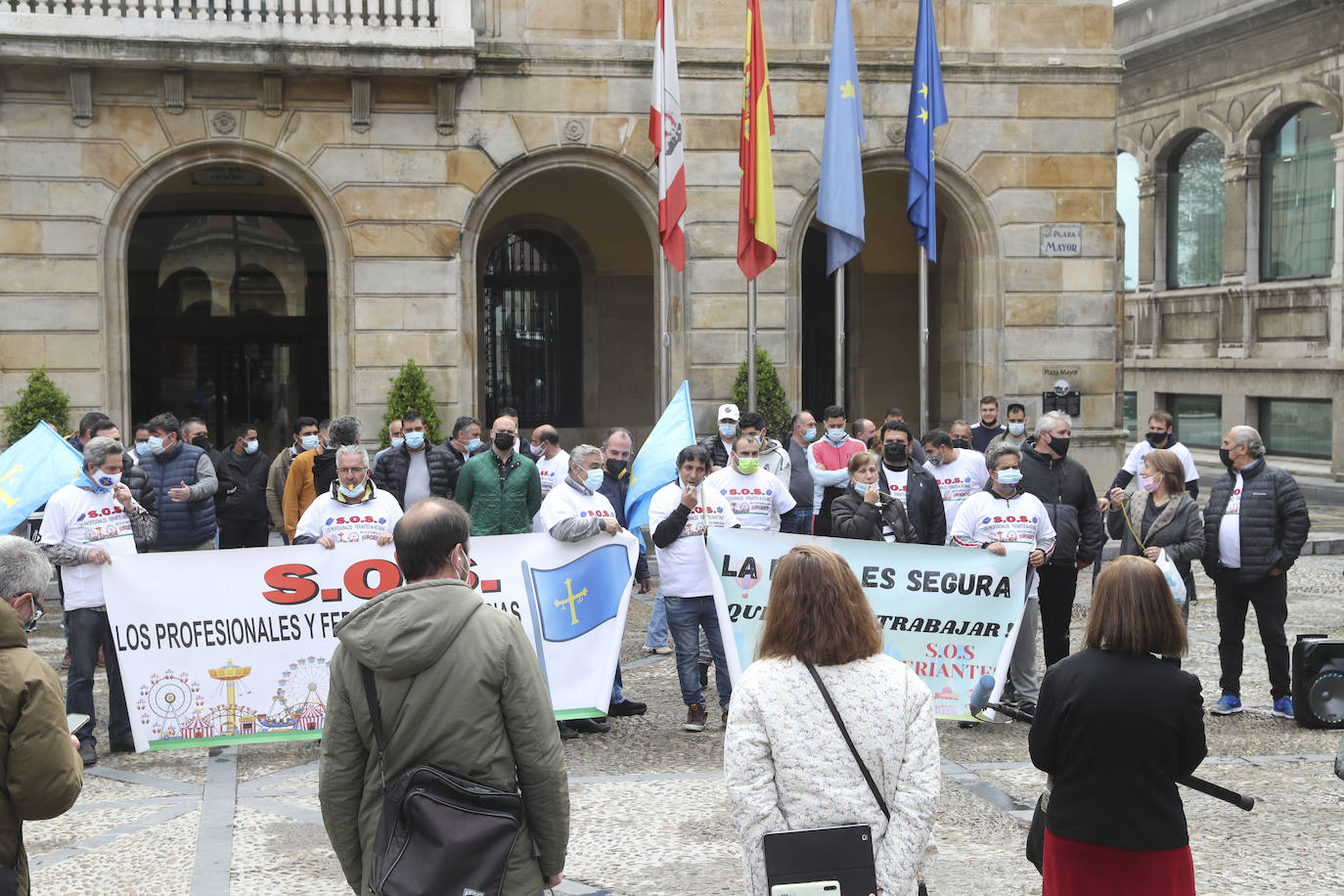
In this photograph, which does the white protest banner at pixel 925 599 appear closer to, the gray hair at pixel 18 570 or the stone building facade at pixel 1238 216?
the gray hair at pixel 18 570

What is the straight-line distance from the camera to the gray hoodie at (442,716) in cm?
383

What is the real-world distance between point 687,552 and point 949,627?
1.70 meters

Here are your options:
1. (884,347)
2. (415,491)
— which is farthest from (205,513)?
(884,347)

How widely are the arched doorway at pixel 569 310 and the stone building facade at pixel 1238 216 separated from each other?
14720mm

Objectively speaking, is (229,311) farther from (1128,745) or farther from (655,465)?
(1128,745)

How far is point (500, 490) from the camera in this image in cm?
1116

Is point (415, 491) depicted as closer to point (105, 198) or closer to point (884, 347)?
point (105, 198)

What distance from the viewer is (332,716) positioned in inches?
155

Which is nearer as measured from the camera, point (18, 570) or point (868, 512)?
point (18, 570)

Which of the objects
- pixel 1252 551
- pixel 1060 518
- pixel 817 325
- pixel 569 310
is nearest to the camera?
pixel 1252 551

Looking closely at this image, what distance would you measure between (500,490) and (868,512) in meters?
3.20


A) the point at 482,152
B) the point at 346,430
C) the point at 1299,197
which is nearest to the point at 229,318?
the point at 482,152

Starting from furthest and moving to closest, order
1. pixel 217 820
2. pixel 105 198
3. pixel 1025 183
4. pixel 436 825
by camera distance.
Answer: pixel 1025 183 < pixel 105 198 < pixel 217 820 < pixel 436 825

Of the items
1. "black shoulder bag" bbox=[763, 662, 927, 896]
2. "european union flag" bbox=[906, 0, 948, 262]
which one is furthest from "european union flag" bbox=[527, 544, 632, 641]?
"european union flag" bbox=[906, 0, 948, 262]
